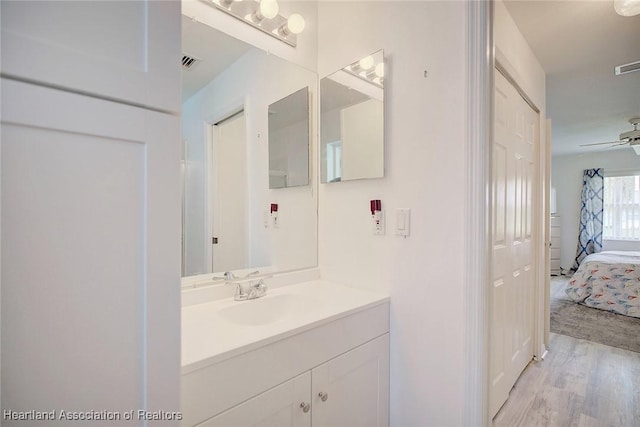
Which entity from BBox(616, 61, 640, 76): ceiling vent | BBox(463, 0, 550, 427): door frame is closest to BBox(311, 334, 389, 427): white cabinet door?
BBox(463, 0, 550, 427): door frame

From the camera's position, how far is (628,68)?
251 cm

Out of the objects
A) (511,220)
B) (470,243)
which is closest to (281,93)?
(470,243)

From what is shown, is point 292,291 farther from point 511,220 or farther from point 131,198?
point 511,220

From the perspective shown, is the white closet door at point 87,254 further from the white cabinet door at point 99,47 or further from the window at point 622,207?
the window at point 622,207

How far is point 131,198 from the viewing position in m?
0.58

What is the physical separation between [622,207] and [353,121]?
7.01 m

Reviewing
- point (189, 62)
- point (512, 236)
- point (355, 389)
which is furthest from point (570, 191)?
point (189, 62)

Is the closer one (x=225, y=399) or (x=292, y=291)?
(x=225, y=399)

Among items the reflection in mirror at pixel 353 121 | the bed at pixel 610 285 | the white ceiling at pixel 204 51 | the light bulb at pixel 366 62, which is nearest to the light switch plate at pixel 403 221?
the reflection in mirror at pixel 353 121

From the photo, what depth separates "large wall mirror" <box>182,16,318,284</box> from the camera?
140 centimetres

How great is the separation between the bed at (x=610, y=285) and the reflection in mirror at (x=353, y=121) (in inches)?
160

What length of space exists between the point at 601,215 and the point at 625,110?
3181 millimetres

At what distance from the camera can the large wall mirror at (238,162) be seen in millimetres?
1397

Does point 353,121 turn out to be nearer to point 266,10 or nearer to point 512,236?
point 266,10
